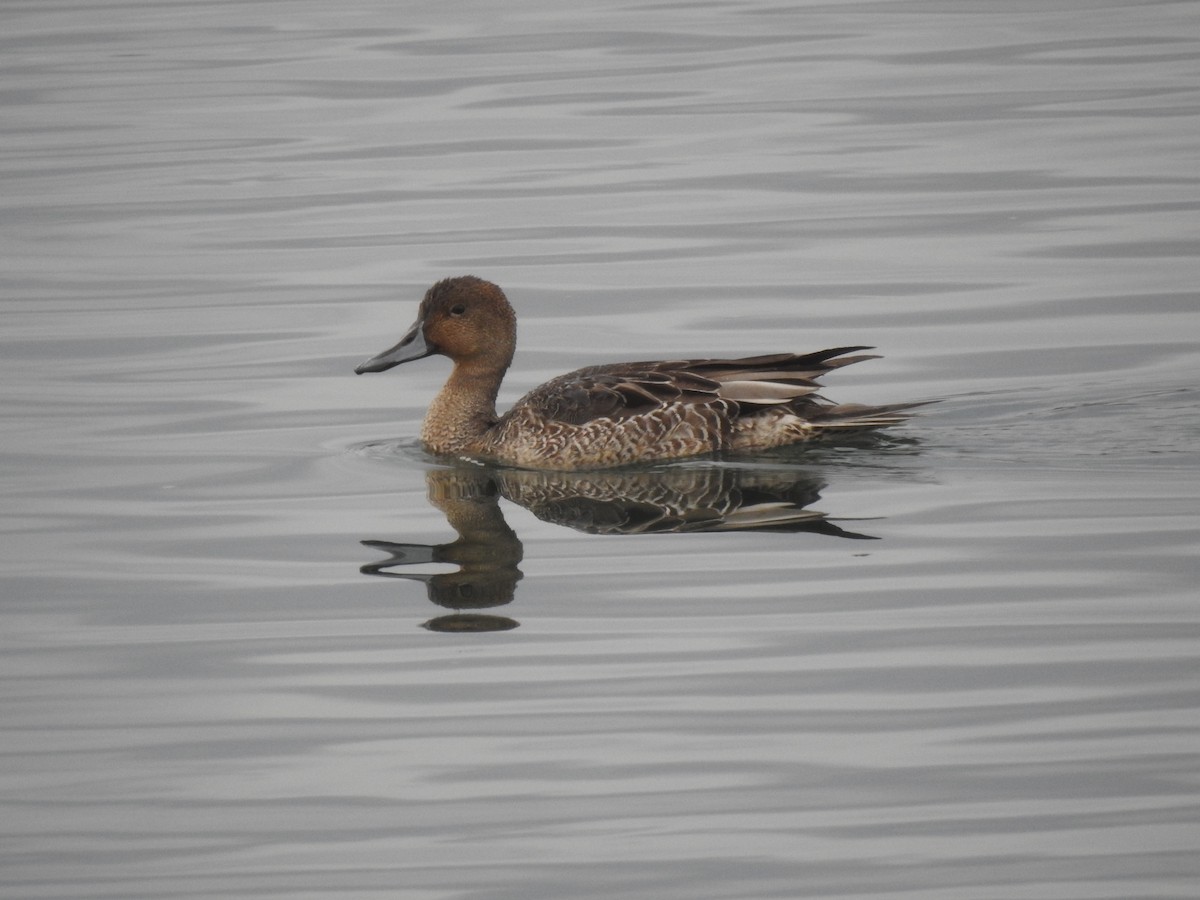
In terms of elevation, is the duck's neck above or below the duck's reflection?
above

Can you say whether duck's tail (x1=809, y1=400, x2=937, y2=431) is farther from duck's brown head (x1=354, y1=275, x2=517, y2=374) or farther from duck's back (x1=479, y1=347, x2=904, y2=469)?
duck's brown head (x1=354, y1=275, x2=517, y2=374)

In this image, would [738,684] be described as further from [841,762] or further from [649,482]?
[649,482]

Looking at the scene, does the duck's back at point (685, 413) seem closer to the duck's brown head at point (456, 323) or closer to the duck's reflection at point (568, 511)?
the duck's reflection at point (568, 511)

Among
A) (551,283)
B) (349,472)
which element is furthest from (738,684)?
(551,283)

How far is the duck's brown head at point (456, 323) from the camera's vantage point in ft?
39.0

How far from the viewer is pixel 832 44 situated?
28.0 metres

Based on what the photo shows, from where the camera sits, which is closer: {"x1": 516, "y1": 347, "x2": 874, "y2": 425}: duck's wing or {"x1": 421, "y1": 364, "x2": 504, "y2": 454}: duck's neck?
{"x1": 516, "y1": 347, "x2": 874, "y2": 425}: duck's wing

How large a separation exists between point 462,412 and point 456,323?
0.53 metres

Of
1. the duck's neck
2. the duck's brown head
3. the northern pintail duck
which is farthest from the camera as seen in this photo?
the duck's brown head

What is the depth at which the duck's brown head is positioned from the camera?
39.0 ft

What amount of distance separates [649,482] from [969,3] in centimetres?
2153

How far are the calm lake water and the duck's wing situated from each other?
0.38m

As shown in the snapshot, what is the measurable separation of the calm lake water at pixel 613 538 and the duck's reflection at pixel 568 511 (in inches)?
1.8

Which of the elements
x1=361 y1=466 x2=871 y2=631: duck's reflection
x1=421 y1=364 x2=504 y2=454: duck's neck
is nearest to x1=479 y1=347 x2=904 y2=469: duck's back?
x1=361 y1=466 x2=871 y2=631: duck's reflection
